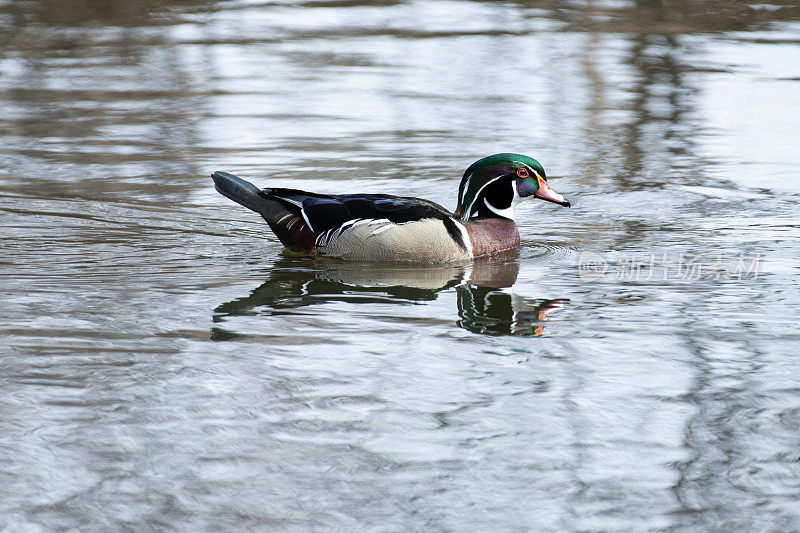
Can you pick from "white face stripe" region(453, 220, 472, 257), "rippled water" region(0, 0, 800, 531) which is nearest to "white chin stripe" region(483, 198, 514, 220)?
"rippled water" region(0, 0, 800, 531)

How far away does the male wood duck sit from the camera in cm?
802

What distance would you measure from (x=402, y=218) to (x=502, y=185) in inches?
39.9

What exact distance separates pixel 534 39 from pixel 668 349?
12.4 m

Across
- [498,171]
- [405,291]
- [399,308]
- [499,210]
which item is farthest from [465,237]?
[399,308]

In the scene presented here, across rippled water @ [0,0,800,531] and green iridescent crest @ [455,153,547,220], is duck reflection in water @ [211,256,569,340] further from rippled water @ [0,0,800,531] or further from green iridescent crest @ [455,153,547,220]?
green iridescent crest @ [455,153,547,220]

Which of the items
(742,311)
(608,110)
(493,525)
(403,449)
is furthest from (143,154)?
(493,525)

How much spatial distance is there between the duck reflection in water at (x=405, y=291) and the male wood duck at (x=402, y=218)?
0.11m

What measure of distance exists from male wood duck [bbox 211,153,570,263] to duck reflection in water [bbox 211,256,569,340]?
0.36 ft

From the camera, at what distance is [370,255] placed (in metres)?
8.10

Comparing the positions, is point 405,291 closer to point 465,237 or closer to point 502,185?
point 465,237

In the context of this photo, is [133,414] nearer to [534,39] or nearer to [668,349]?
[668,349]

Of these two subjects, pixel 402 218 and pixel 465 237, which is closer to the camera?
pixel 402 218

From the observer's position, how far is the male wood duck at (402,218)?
802 cm

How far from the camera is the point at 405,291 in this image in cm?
728
